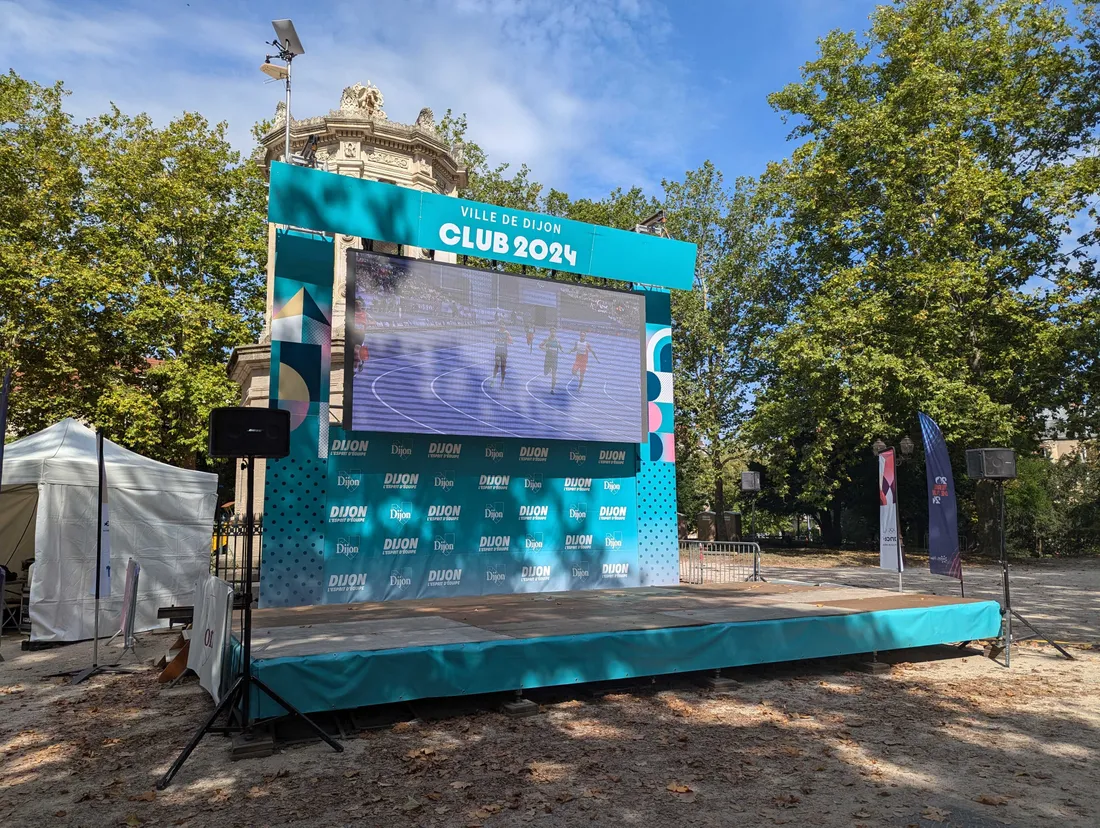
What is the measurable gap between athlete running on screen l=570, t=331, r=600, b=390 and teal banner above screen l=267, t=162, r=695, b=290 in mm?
1387

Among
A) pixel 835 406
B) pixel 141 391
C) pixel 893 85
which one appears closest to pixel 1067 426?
pixel 835 406

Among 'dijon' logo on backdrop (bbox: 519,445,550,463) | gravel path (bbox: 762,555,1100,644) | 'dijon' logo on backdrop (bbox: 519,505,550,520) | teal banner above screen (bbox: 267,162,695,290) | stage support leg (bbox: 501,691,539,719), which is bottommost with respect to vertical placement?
gravel path (bbox: 762,555,1100,644)

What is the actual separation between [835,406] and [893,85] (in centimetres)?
→ 1164

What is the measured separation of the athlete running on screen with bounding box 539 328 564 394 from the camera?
1156 centimetres

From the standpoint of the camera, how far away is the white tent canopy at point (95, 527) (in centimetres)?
1027

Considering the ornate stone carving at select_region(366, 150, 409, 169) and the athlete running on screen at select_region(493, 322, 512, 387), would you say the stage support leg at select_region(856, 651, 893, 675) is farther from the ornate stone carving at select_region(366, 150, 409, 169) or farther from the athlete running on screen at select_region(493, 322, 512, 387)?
the ornate stone carving at select_region(366, 150, 409, 169)

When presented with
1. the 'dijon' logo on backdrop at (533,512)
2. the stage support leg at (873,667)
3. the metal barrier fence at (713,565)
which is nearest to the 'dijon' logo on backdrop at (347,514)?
the 'dijon' logo on backdrop at (533,512)

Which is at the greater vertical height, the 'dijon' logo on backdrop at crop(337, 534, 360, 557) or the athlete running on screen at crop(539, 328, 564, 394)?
the athlete running on screen at crop(539, 328, 564, 394)

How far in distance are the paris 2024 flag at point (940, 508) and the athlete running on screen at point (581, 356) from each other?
4.99 metres

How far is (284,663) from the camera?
5566 millimetres

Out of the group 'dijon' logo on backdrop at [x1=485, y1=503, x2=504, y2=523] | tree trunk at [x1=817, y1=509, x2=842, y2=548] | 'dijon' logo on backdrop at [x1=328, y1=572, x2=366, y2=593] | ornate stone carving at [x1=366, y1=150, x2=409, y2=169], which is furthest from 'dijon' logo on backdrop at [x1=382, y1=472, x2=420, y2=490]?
tree trunk at [x1=817, y1=509, x2=842, y2=548]

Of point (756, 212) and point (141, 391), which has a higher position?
point (756, 212)

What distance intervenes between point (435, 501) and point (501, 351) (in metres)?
2.53

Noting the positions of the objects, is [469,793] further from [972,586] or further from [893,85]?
[893,85]
